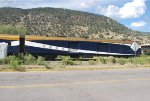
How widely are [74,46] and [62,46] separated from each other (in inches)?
82.7

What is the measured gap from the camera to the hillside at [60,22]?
Result: 112250 mm

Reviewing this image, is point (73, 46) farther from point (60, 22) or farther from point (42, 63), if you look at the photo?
point (60, 22)

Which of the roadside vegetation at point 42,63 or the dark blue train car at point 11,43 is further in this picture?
the dark blue train car at point 11,43

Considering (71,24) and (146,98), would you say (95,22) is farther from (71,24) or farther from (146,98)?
(146,98)

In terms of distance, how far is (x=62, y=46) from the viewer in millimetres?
48250

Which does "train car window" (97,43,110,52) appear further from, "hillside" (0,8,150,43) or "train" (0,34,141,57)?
"hillside" (0,8,150,43)

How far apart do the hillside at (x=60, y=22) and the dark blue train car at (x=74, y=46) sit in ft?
169

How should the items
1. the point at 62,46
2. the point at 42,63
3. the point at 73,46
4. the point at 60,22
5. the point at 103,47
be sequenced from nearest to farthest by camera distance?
the point at 42,63, the point at 62,46, the point at 73,46, the point at 103,47, the point at 60,22

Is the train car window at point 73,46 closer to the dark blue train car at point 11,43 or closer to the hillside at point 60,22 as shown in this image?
the dark blue train car at point 11,43

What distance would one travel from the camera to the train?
45.3 metres

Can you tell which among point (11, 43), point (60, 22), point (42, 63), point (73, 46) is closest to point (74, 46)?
point (73, 46)

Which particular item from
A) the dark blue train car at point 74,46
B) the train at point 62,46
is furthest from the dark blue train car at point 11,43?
the dark blue train car at point 74,46

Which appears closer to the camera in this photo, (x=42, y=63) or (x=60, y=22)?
(x=42, y=63)

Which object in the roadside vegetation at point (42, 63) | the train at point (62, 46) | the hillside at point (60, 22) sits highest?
the hillside at point (60, 22)
